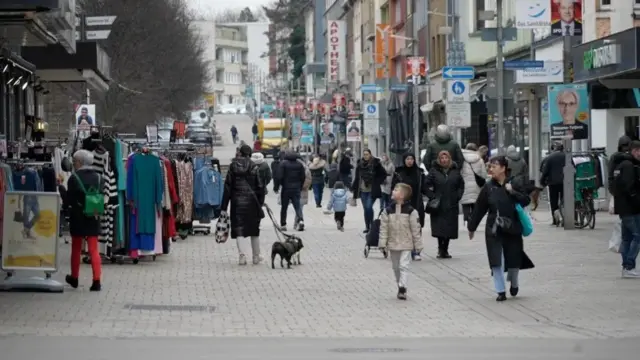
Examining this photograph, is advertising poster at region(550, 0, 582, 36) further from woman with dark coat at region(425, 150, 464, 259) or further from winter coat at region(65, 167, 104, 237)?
winter coat at region(65, 167, 104, 237)

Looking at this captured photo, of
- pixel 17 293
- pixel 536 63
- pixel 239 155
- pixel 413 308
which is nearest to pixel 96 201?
pixel 17 293

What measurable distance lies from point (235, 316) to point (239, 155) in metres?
7.48

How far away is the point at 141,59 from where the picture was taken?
194 feet

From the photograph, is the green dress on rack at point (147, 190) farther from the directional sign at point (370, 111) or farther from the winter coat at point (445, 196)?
the directional sign at point (370, 111)

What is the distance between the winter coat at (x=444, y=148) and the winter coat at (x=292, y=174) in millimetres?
7211

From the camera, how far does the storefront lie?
102 ft

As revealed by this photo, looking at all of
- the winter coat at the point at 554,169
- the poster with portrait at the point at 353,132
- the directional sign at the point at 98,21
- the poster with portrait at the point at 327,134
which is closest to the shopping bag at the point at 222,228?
the winter coat at the point at 554,169

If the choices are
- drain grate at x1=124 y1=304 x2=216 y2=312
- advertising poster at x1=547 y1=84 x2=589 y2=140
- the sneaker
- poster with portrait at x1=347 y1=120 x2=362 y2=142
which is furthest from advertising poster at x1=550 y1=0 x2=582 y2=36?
poster with portrait at x1=347 y1=120 x2=362 y2=142

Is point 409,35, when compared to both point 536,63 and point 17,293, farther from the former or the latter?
point 17,293

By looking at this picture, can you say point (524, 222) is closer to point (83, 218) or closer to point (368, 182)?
point (83, 218)

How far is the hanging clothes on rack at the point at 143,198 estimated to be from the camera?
2200cm

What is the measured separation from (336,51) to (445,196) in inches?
3496

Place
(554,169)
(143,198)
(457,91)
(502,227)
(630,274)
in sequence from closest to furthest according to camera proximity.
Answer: (502,227) < (630,274) < (143,198) < (554,169) < (457,91)

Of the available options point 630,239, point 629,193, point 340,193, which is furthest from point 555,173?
point 629,193
